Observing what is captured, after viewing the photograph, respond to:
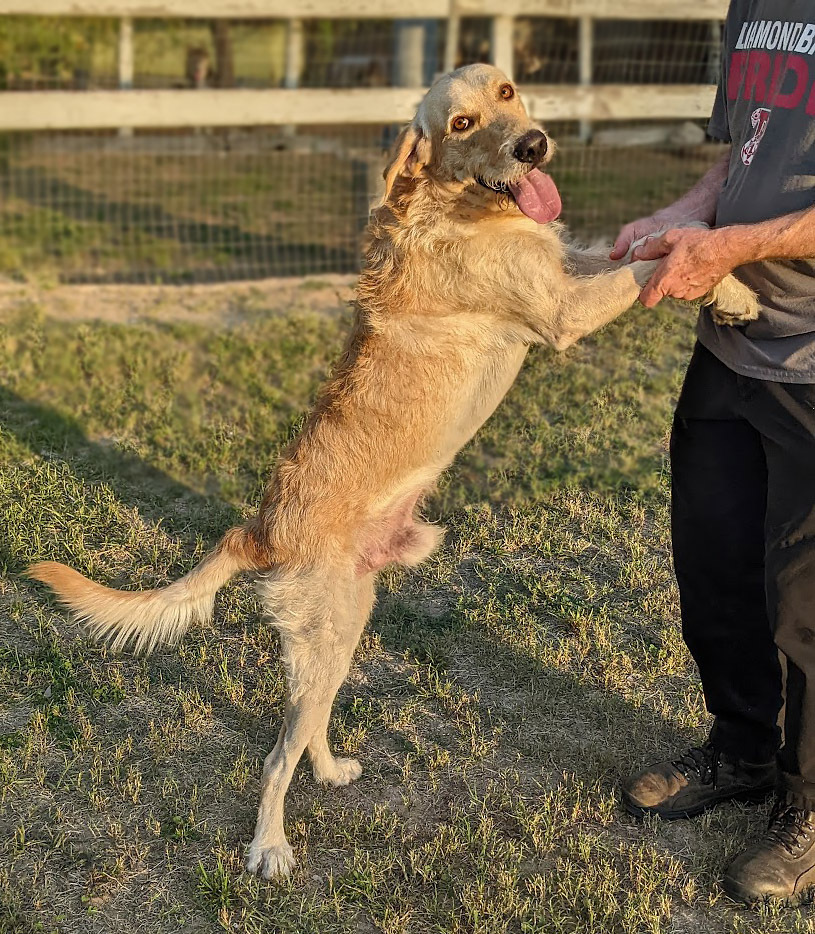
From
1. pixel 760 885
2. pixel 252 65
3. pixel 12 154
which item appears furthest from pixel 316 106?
pixel 252 65

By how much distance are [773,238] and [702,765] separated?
184 centimetres

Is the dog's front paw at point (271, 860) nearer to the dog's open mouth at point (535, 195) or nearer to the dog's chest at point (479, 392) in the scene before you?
the dog's chest at point (479, 392)

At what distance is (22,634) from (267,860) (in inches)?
68.2

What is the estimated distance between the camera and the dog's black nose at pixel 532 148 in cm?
331

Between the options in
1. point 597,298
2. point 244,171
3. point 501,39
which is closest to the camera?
point 597,298

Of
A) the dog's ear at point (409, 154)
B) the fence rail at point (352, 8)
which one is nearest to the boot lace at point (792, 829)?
the dog's ear at point (409, 154)

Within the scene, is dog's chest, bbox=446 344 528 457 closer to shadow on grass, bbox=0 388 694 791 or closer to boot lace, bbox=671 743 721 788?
shadow on grass, bbox=0 388 694 791

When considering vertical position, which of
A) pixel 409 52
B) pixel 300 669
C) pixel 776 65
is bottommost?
pixel 300 669

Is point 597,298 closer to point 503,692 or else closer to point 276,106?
point 503,692

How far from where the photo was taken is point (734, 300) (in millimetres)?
3096

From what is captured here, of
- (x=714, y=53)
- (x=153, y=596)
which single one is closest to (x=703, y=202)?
(x=153, y=596)

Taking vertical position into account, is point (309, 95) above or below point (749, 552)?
above

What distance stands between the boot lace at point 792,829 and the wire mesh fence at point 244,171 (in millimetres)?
6163

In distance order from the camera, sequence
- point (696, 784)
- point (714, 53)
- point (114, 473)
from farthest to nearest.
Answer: point (714, 53), point (114, 473), point (696, 784)
